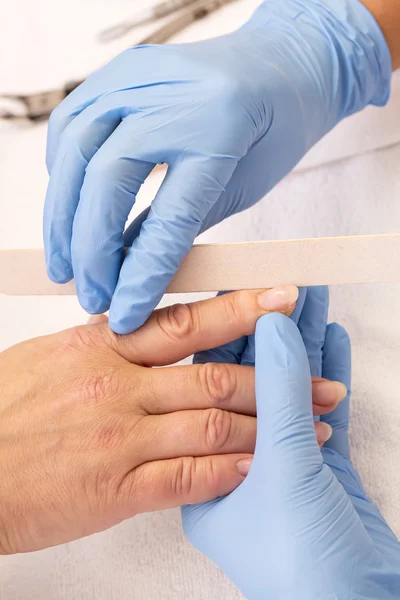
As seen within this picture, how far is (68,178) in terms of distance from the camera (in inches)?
35.4

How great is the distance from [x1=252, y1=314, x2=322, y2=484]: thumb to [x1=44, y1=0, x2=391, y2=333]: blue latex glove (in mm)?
216

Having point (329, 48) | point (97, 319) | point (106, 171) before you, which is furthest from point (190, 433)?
point (329, 48)

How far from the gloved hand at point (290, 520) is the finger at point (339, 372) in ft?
0.54

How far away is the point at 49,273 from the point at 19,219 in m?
0.51

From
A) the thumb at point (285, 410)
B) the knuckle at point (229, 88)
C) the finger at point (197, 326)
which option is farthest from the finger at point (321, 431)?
the knuckle at point (229, 88)

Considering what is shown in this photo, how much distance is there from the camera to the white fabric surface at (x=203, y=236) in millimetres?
969

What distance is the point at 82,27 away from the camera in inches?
57.0

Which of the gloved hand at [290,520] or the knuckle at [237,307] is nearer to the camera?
the gloved hand at [290,520]

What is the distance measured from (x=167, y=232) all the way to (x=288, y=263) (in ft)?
0.67

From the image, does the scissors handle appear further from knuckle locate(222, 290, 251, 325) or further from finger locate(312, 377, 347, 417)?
finger locate(312, 377, 347, 417)

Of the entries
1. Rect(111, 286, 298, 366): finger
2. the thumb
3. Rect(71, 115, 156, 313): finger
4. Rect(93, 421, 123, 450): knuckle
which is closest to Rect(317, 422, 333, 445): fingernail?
the thumb

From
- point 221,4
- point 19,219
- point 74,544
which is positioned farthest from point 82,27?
point 74,544

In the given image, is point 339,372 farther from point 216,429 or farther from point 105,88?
point 105,88

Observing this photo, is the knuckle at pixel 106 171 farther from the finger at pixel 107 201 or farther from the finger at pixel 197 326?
the finger at pixel 197 326
